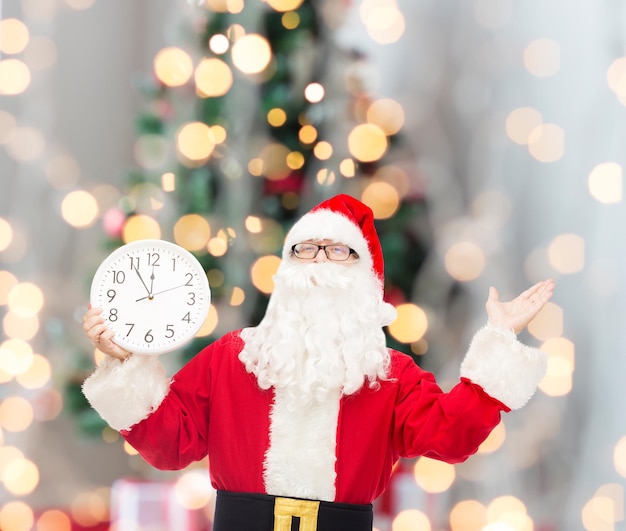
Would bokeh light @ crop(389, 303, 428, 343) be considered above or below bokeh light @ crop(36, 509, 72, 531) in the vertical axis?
above

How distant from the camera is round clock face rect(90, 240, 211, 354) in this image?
1.78 metres

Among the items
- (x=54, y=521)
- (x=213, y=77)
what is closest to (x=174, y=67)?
(x=213, y=77)

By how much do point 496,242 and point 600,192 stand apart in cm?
45

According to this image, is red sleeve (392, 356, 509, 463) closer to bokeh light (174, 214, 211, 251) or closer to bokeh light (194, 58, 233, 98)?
bokeh light (174, 214, 211, 251)

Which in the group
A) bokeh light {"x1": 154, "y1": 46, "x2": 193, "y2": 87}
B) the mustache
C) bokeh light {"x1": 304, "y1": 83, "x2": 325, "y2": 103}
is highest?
bokeh light {"x1": 154, "y1": 46, "x2": 193, "y2": 87}

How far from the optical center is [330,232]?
78.2 inches

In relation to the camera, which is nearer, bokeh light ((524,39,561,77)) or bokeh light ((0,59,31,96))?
bokeh light ((524,39,561,77))

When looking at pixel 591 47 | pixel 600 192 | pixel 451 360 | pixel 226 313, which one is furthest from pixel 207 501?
pixel 591 47

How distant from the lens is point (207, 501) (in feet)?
9.79

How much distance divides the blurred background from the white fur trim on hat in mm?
766

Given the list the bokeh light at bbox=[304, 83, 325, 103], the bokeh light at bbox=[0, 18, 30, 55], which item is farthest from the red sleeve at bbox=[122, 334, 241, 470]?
the bokeh light at bbox=[0, 18, 30, 55]

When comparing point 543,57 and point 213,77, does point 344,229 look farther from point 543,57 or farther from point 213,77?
point 543,57

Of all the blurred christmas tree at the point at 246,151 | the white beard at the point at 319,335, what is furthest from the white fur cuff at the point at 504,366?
the blurred christmas tree at the point at 246,151

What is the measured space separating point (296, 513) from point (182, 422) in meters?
0.33
